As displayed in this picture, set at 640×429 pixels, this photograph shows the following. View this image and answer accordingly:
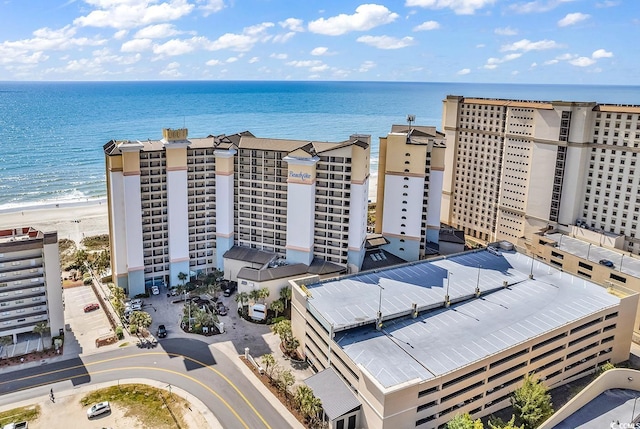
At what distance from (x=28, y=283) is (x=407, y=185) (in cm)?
5396

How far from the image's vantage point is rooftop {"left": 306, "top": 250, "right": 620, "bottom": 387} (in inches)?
1731

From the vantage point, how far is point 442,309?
52.7 m

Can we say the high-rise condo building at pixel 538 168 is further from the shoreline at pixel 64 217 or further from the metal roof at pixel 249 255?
the shoreline at pixel 64 217

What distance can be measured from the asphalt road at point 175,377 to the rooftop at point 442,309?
10.8 m

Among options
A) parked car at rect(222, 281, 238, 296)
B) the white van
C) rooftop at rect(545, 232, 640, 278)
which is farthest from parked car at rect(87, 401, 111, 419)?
rooftop at rect(545, 232, 640, 278)

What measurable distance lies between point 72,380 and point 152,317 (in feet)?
47.6

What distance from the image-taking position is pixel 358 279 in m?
58.3

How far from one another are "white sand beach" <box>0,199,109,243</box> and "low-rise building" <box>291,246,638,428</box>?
6811 cm

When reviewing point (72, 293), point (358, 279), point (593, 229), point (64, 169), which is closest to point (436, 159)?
point (593, 229)

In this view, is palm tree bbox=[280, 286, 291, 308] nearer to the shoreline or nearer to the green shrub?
the green shrub

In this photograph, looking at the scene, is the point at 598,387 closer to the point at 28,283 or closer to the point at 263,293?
the point at 263,293

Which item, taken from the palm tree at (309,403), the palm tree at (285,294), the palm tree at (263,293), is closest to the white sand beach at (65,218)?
the palm tree at (263,293)

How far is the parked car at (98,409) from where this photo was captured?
44781 mm

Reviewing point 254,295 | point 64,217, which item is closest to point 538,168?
point 254,295
